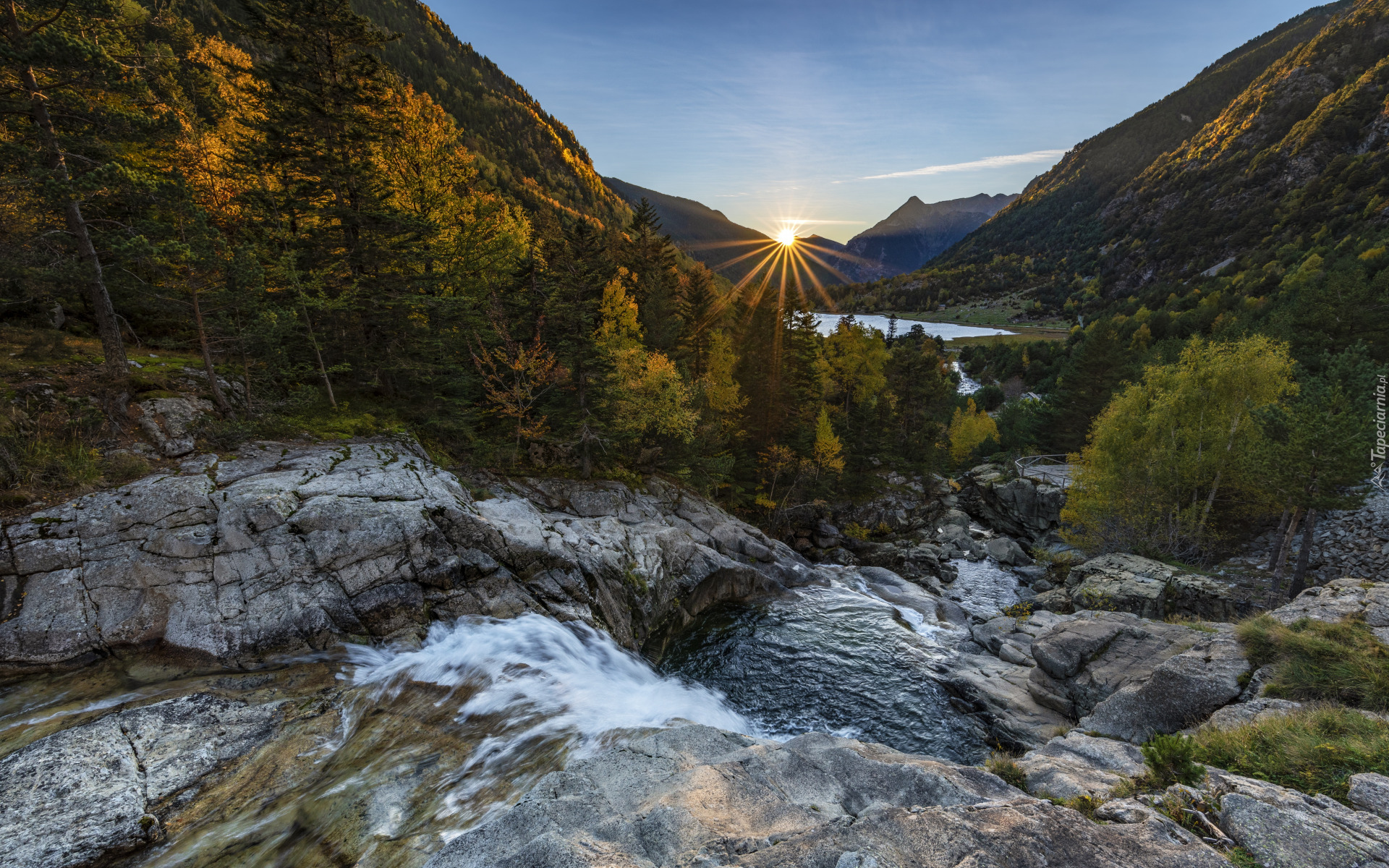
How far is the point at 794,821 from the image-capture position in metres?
Answer: 7.54

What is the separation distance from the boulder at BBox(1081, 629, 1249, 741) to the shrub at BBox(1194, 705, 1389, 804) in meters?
2.86

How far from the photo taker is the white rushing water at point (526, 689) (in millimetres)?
10047

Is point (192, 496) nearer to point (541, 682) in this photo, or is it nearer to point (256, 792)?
point (256, 792)

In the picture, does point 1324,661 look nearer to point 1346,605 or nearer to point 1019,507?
point 1346,605

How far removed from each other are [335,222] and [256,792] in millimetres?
22450

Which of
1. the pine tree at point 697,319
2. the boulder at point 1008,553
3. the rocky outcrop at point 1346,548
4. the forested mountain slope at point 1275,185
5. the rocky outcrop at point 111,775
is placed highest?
the forested mountain slope at point 1275,185

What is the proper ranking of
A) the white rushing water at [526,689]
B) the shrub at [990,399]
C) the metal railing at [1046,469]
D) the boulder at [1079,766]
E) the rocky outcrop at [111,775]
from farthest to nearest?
the shrub at [990,399] → the metal railing at [1046,469] → the white rushing water at [526,689] → the boulder at [1079,766] → the rocky outcrop at [111,775]

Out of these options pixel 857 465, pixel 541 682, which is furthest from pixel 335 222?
pixel 857 465

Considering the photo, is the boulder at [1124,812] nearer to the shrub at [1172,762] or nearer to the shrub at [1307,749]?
the shrub at [1172,762]

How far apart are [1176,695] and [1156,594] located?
13.9m

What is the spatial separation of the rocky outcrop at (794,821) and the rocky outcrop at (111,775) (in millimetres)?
5207

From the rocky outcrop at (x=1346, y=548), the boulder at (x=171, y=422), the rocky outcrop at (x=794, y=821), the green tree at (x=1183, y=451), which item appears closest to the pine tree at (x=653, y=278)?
the boulder at (x=171, y=422)

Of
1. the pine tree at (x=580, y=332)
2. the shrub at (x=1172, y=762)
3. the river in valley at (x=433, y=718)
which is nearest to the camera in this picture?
the shrub at (x=1172, y=762)

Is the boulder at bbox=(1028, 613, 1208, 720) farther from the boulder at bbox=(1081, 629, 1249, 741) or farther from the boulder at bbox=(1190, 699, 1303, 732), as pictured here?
the boulder at bbox=(1190, 699, 1303, 732)
